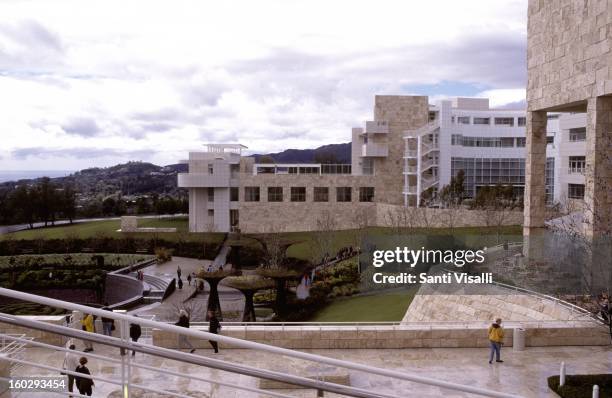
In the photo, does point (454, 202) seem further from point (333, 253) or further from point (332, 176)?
point (332, 176)

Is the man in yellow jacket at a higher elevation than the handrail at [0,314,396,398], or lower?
lower

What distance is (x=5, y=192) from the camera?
68.5 metres

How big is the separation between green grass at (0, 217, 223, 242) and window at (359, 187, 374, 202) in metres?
13.7

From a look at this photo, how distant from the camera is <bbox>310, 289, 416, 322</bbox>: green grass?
2336 centimetres

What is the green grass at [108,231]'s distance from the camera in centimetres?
5319

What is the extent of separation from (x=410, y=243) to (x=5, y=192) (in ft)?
185

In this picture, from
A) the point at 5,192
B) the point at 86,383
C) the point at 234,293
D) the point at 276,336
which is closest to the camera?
the point at 86,383

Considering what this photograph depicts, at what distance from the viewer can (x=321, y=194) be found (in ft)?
182

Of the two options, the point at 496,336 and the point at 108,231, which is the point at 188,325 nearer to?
the point at 496,336

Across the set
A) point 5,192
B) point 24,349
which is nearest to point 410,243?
point 24,349

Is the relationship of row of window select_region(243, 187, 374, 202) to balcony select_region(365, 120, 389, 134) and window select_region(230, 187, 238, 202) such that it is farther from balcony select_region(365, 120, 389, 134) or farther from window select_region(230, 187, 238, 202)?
balcony select_region(365, 120, 389, 134)

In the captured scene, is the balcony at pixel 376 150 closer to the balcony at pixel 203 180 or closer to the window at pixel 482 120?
the window at pixel 482 120

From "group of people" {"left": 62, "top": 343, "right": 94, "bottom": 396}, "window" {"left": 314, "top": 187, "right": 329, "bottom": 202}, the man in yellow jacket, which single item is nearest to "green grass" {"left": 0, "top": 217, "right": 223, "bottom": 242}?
"window" {"left": 314, "top": 187, "right": 329, "bottom": 202}

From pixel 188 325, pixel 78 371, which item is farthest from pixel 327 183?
pixel 78 371
